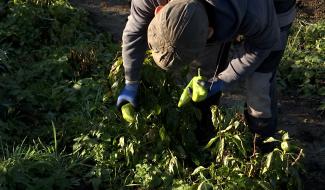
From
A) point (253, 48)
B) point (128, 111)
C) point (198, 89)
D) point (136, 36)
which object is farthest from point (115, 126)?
point (253, 48)

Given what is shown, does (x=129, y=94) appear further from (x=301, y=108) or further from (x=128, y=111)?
(x=301, y=108)

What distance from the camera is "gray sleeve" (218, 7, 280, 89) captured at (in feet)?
8.59

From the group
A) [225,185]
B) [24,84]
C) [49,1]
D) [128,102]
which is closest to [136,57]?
[128,102]

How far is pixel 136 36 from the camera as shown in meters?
2.79

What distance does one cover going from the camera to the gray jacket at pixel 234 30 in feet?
7.97

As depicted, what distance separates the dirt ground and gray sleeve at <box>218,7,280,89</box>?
119 cm

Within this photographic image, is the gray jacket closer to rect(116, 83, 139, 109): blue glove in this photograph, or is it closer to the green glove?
rect(116, 83, 139, 109): blue glove

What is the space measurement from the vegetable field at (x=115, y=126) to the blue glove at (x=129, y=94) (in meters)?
0.08

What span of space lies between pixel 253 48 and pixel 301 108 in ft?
6.23

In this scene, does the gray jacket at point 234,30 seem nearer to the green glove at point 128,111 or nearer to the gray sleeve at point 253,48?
the gray sleeve at point 253,48

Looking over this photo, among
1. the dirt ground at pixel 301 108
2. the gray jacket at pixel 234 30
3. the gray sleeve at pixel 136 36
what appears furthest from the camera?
the dirt ground at pixel 301 108

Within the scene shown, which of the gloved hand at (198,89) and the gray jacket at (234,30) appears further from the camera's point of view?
the gloved hand at (198,89)

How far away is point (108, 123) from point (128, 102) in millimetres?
476

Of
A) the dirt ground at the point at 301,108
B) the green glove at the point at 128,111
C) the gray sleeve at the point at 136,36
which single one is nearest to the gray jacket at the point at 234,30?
the gray sleeve at the point at 136,36
